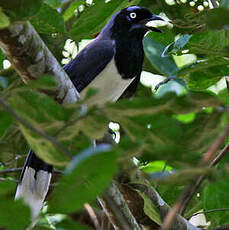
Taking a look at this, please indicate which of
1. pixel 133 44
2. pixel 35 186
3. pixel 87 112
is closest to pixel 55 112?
pixel 87 112

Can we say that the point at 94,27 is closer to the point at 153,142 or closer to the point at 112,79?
the point at 112,79

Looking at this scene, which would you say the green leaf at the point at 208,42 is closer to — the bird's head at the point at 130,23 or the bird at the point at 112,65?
the bird at the point at 112,65

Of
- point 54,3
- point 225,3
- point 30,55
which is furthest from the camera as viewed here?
point 54,3

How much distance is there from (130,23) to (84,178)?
2.96m

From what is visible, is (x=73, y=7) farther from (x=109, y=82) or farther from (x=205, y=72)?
(x=205, y=72)

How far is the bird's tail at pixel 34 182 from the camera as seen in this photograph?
238cm

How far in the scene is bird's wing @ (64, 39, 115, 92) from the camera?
3363mm

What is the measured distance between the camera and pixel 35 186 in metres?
2.50

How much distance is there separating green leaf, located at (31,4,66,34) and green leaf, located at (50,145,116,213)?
4.98ft

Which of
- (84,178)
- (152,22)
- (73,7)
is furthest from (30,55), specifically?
(152,22)

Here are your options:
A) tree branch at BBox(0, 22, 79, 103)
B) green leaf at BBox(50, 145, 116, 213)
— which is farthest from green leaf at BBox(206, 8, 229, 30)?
tree branch at BBox(0, 22, 79, 103)

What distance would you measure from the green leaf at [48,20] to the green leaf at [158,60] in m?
0.42

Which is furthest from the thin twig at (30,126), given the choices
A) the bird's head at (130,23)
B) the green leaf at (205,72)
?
the bird's head at (130,23)

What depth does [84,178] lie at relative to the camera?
998mm
